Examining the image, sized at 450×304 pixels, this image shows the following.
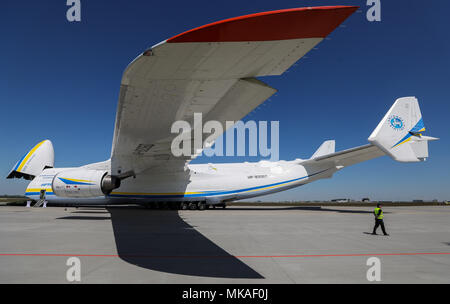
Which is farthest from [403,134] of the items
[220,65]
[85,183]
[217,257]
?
[85,183]

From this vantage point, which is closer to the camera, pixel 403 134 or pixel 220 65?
pixel 220 65

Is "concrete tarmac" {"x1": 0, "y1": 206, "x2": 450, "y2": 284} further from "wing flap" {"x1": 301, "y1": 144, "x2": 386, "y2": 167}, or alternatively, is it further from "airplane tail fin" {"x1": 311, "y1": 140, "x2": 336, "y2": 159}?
"airplane tail fin" {"x1": 311, "y1": 140, "x2": 336, "y2": 159}

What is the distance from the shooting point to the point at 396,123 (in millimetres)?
14633

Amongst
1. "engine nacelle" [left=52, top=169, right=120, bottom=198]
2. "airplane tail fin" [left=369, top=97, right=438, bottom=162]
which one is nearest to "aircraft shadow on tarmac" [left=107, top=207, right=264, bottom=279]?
"engine nacelle" [left=52, top=169, right=120, bottom=198]

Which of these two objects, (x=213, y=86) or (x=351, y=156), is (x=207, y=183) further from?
(x=213, y=86)

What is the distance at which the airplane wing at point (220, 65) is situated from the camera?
2.53 m

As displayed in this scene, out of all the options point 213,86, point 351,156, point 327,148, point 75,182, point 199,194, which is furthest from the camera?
point 327,148

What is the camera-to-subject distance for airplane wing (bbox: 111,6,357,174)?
2.53 meters

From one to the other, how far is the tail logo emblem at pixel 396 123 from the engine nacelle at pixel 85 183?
1361cm

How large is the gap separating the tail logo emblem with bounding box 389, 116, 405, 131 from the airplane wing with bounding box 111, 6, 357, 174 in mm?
12282

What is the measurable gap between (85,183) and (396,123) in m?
15.1

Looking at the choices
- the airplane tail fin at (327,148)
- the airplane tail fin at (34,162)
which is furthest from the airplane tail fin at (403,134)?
the airplane tail fin at (34,162)
